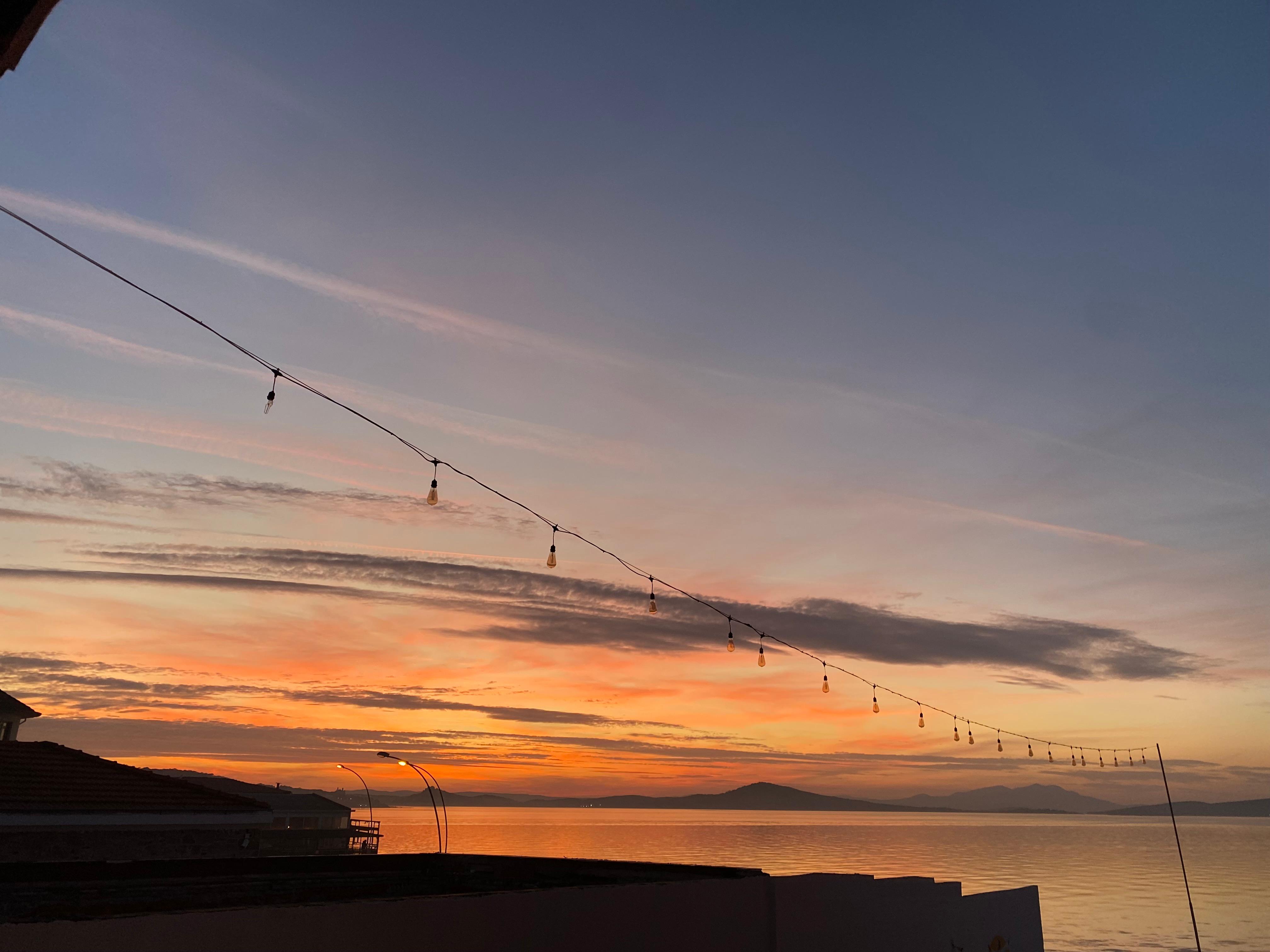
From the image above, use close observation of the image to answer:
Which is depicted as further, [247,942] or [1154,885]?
[1154,885]

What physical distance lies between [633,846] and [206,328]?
5728 inches

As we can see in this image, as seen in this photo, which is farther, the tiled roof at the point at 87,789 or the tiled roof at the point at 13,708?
the tiled roof at the point at 13,708

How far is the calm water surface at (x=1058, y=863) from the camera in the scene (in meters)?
54.9

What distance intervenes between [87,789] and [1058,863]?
12473 centimetres

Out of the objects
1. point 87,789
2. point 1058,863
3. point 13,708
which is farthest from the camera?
point 1058,863

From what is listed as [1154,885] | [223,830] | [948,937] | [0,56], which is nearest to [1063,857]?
[1154,885]

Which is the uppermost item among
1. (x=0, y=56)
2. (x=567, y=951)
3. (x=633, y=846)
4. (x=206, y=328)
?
(x=206, y=328)

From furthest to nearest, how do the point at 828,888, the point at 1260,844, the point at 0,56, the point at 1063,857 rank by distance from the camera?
the point at 1260,844, the point at 1063,857, the point at 828,888, the point at 0,56

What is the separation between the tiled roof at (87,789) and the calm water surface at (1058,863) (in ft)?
61.3

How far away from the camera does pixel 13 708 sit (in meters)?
27.1

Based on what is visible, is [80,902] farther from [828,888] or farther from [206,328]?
[828,888]

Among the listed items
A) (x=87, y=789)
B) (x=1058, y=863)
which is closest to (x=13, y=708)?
(x=87, y=789)

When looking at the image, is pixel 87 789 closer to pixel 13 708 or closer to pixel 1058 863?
pixel 13 708

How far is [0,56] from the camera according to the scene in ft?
13.1
